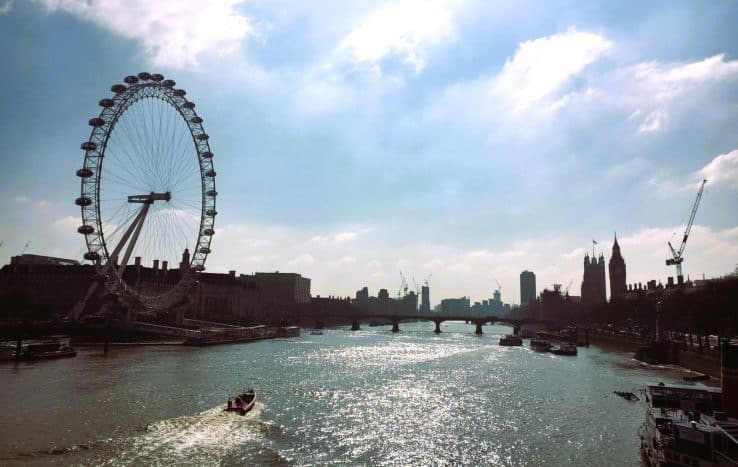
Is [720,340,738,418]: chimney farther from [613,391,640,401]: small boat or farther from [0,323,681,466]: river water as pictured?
[613,391,640,401]: small boat

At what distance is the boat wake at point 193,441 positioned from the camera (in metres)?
26.3

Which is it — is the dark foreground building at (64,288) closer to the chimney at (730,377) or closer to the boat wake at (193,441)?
the boat wake at (193,441)

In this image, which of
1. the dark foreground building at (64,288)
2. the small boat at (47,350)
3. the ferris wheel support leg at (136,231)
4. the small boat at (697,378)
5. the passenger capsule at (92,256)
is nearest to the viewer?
the small boat at (697,378)

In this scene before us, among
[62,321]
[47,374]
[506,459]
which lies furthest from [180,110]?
[506,459]

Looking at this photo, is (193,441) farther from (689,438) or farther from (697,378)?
(697,378)

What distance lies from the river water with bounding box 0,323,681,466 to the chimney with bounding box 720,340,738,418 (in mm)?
5367

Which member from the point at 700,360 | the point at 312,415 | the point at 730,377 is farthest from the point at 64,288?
the point at 730,377

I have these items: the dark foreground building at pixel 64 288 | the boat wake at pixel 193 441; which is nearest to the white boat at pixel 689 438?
the boat wake at pixel 193 441

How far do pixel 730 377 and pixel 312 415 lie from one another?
25026mm

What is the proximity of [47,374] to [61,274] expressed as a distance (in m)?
99.3

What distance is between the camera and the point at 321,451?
95.8 feet

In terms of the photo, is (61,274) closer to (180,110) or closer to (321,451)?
(180,110)

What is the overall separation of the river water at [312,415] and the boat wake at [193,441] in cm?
10

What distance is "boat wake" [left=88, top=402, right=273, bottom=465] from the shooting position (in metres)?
26.3
